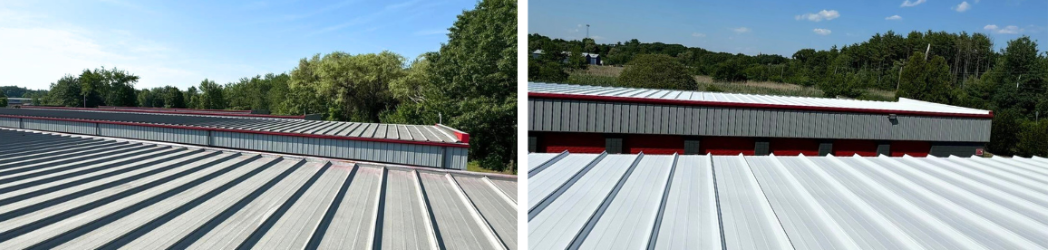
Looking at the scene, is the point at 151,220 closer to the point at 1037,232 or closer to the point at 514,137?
the point at 1037,232

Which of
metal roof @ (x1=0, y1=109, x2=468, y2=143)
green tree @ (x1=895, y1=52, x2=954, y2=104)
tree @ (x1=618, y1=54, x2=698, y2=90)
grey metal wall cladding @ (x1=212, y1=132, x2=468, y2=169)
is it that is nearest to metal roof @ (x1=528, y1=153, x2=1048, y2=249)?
grey metal wall cladding @ (x1=212, y1=132, x2=468, y2=169)

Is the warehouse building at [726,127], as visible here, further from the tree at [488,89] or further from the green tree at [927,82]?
the green tree at [927,82]

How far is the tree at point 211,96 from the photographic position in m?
30.6

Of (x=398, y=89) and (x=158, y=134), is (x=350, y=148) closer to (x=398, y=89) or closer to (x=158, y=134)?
(x=158, y=134)

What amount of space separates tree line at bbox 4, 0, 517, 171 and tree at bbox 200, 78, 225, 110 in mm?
55

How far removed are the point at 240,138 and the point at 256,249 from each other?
7.35m

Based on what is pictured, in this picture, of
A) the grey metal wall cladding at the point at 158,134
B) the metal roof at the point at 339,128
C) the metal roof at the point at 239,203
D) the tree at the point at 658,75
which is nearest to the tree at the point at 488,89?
the metal roof at the point at 339,128

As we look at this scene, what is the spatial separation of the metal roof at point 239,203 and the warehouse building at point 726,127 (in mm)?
1715

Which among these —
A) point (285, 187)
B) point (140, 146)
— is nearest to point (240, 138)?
point (140, 146)

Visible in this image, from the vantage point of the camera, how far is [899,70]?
2897 cm

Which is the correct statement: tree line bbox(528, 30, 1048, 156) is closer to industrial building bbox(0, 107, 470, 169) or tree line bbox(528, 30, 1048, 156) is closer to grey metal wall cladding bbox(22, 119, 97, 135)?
industrial building bbox(0, 107, 470, 169)

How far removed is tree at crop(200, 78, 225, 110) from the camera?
100 ft

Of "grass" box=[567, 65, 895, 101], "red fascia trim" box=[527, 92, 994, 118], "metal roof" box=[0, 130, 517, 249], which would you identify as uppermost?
"grass" box=[567, 65, 895, 101]

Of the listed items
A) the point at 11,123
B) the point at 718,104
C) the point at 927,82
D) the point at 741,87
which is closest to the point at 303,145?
the point at 718,104
